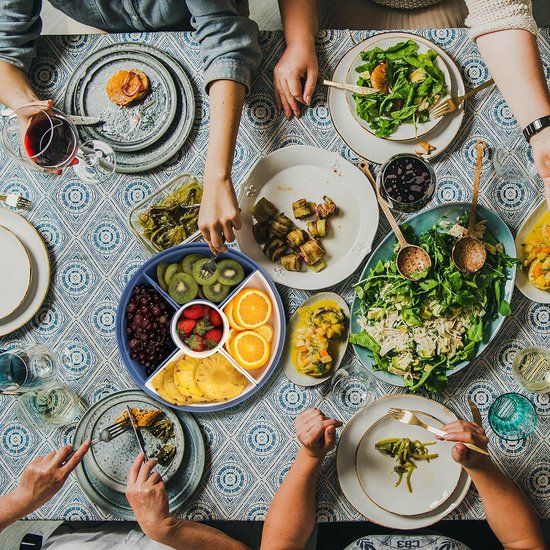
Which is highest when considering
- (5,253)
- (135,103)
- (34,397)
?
(135,103)

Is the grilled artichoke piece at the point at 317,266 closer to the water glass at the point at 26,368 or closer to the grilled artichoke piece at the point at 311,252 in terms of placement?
the grilled artichoke piece at the point at 311,252

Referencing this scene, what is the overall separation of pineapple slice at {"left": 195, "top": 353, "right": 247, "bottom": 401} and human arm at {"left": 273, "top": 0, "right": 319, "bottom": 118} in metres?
0.87

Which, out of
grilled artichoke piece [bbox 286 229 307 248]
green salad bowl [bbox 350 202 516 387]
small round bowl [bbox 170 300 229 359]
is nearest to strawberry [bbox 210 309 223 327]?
small round bowl [bbox 170 300 229 359]

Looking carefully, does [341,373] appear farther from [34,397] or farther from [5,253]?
[5,253]

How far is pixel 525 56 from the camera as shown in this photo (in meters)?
1.78

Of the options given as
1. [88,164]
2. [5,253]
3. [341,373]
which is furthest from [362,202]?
[5,253]

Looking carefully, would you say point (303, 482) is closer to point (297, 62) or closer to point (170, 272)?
point (170, 272)

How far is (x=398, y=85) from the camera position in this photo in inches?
72.5

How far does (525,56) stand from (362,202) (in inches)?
26.3

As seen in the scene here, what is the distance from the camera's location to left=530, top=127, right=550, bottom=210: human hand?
179 centimetres

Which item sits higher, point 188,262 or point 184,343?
point 188,262

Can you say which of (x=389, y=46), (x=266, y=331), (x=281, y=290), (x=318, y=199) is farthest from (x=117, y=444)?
(x=389, y=46)

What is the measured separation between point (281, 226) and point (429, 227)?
50cm

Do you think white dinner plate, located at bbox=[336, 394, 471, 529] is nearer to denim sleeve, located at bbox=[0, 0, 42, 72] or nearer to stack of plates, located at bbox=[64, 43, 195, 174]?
stack of plates, located at bbox=[64, 43, 195, 174]
